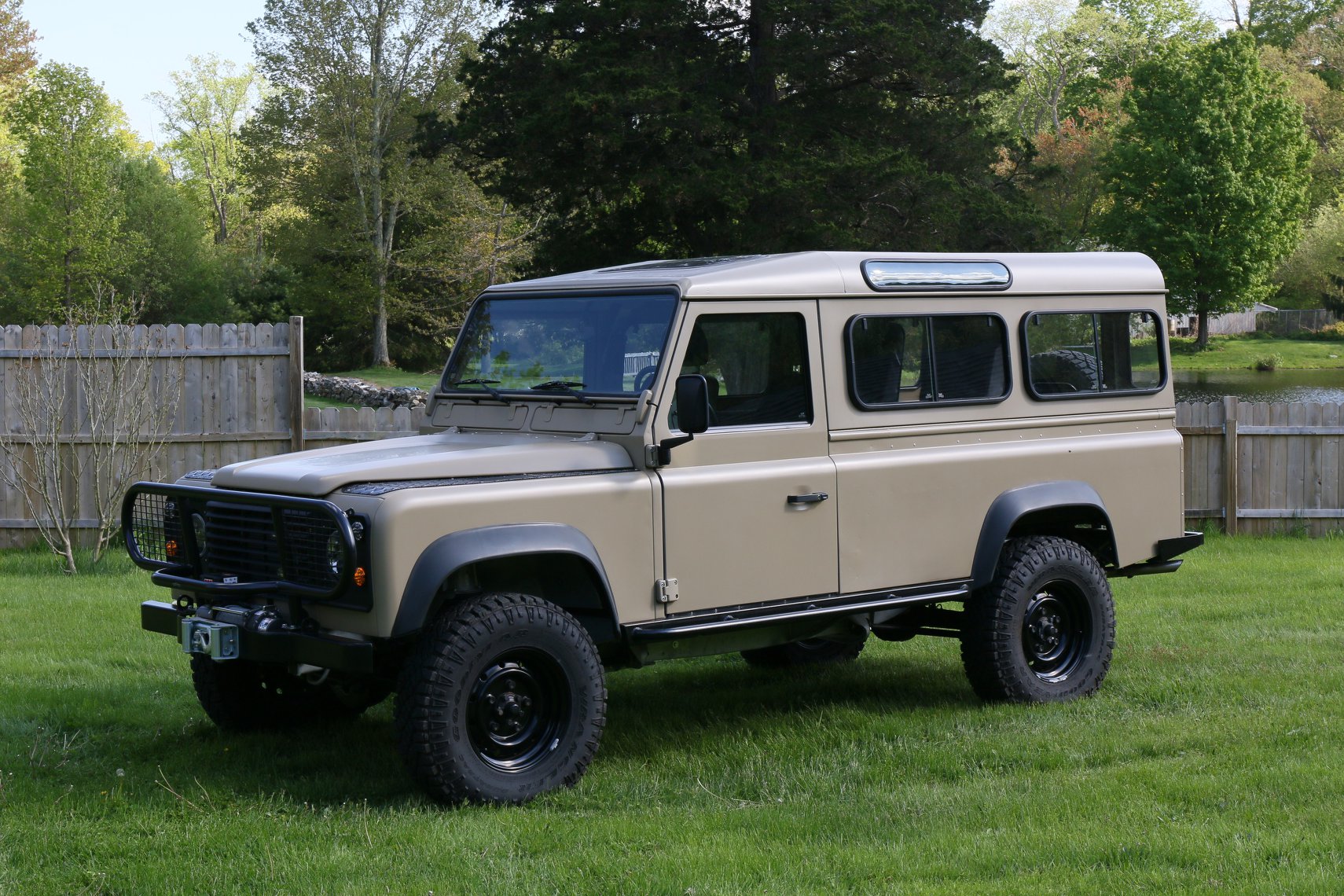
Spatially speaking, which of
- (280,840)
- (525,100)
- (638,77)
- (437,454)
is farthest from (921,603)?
(525,100)

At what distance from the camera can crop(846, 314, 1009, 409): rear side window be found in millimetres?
6727

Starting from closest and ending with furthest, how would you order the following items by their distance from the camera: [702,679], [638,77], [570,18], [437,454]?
[437,454], [702,679], [638,77], [570,18]

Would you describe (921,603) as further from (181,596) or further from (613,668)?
(181,596)

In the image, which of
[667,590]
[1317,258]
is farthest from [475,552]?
[1317,258]

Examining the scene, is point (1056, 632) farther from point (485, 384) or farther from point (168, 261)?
point (168, 261)

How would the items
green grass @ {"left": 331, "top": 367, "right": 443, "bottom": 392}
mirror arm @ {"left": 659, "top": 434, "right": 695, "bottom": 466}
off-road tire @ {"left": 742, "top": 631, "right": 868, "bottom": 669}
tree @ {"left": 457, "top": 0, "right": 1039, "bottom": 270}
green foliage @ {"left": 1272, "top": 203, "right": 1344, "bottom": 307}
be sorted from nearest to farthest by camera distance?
mirror arm @ {"left": 659, "top": 434, "right": 695, "bottom": 466}
off-road tire @ {"left": 742, "top": 631, "right": 868, "bottom": 669}
tree @ {"left": 457, "top": 0, "right": 1039, "bottom": 270}
green grass @ {"left": 331, "top": 367, "right": 443, "bottom": 392}
green foliage @ {"left": 1272, "top": 203, "right": 1344, "bottom": 307}

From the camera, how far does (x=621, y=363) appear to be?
20.6ft

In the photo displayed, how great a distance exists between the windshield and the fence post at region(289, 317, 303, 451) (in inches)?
238

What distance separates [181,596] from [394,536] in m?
1.62

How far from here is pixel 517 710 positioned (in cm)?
571

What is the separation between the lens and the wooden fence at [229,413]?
1272cm

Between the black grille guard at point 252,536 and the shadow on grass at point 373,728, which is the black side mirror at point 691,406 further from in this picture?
the shadow on grass at point 373,728

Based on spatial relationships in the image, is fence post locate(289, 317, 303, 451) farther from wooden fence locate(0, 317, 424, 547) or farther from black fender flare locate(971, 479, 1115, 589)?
black fender flare locate(971, 479, 1115, 589)

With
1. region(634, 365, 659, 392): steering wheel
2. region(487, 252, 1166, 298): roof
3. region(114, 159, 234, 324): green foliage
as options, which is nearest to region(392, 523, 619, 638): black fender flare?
region(634, 365, 659, 392): steering wheel
